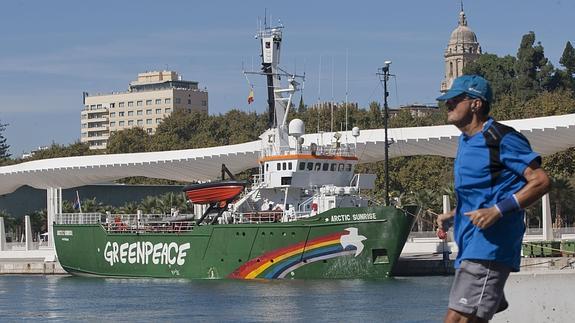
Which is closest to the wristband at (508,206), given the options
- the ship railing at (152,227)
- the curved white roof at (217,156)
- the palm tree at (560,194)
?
the ship railing at (152,227)

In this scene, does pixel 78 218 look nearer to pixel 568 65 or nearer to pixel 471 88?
pixel 471 88

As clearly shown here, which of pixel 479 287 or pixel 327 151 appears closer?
pixel 479 287

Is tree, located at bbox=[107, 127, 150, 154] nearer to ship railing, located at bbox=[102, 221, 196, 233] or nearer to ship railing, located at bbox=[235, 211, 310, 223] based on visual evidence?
ship railing, located at bbox=[102, 221, 196, 233]

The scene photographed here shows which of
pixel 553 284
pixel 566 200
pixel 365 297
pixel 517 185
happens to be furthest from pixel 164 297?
pixel 566 200

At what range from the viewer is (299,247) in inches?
1610

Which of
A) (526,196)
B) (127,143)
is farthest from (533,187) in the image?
(127,143)

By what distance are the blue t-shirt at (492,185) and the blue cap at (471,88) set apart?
0.19 metres

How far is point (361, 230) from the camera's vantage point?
4062 cm

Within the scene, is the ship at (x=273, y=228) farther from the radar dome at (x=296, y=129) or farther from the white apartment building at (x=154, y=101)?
the white apartment building at (x=154, y=101)

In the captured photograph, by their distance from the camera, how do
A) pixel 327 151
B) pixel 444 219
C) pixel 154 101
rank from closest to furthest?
1. pixel 444 219
2. pixel 327 151
3. pixel 154 101

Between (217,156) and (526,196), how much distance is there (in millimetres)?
50839

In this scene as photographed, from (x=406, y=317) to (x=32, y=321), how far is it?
8.52 m

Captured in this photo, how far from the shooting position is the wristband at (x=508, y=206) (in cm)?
743

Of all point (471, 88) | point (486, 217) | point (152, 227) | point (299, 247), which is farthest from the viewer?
point (152, 227)
